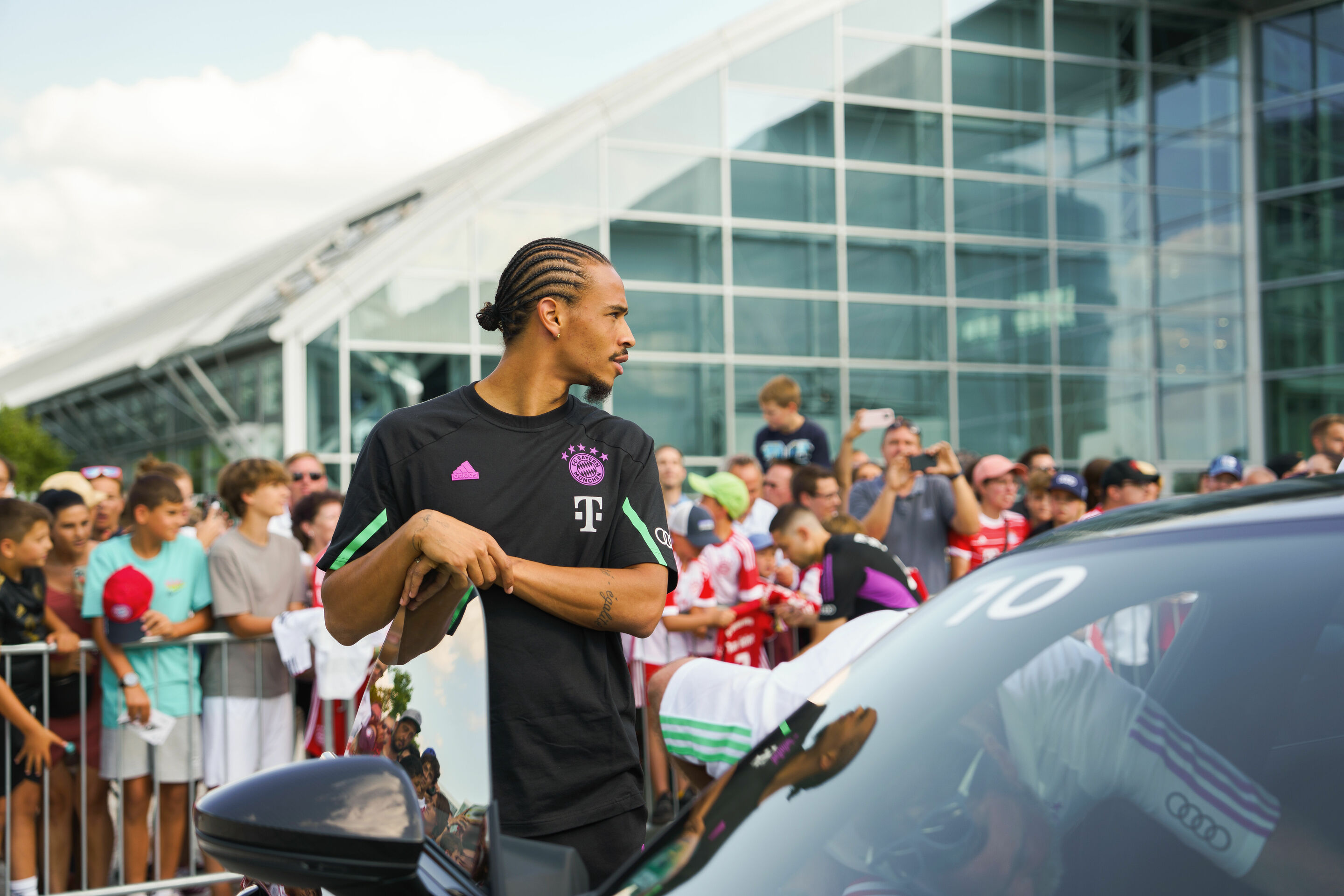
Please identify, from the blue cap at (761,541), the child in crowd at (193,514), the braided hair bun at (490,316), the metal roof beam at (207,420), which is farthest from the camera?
the metal roof beam at (207,420)

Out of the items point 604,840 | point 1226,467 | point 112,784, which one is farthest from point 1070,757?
point 1226,467

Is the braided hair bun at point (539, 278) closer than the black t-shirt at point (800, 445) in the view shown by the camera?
Yes

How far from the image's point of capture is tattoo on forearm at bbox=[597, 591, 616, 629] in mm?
1903

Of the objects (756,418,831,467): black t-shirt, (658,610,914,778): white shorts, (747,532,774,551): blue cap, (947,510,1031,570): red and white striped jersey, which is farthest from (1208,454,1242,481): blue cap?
(658,610,914,778): white shorts

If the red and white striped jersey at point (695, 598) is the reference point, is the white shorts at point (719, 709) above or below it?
above

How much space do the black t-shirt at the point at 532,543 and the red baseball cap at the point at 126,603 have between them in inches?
117

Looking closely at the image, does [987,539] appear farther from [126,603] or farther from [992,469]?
[126,603]

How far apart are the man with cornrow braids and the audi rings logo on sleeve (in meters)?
0.99

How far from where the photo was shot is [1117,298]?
18.5m

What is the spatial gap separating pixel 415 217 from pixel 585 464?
13.3 meters

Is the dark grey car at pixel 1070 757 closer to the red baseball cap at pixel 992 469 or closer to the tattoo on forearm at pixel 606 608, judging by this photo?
the tattoo on forearm at pixel 606 608

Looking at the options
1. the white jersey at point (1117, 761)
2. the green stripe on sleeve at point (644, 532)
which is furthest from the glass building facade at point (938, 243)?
the white jersey at point (1117, 761)

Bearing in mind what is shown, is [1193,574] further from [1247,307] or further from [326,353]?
[1247,307]

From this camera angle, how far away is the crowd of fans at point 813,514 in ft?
18.4
